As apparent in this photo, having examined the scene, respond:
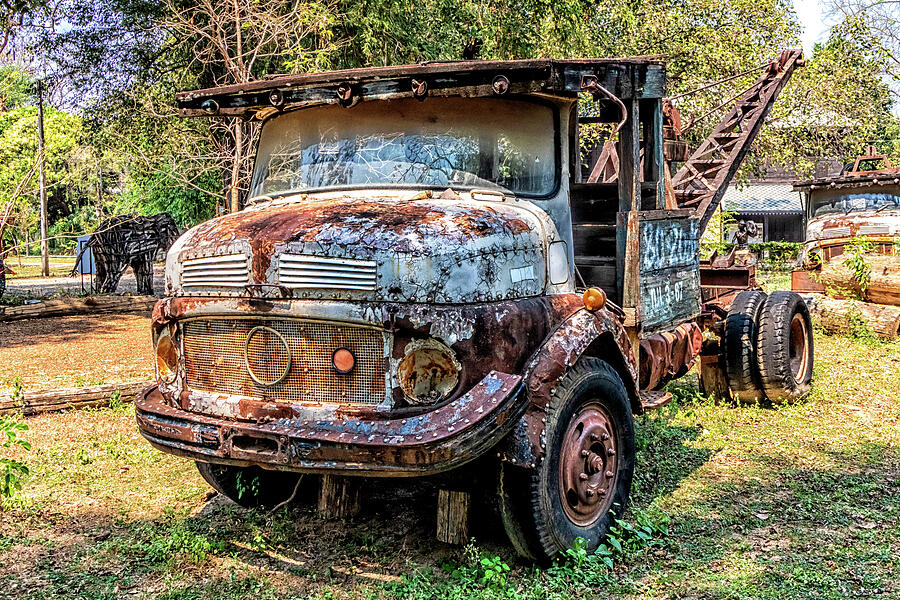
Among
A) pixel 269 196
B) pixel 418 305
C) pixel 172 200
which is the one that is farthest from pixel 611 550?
pixel 172 200

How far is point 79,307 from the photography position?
17.2 meters

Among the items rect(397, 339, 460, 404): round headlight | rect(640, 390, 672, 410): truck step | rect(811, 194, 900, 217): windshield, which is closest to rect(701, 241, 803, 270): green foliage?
rect(811, 194, 900, 217): windshield

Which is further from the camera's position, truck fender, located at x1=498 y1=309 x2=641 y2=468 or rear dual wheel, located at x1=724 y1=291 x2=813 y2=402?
rear dual wheel, located at x1=724 y1=291 x2=813 y2=402

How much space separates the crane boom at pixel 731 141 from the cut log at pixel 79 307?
1287 centimetres

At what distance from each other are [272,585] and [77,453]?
120 inches

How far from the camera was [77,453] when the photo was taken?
6.61 meters

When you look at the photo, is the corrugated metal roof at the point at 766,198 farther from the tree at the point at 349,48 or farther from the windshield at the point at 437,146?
the windshield at the point at 437,146

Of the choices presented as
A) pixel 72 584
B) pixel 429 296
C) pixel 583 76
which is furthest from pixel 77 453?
pixel 583 76

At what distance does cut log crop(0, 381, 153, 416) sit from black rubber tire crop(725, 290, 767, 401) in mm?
5315

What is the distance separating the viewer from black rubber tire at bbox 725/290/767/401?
25.0 ft

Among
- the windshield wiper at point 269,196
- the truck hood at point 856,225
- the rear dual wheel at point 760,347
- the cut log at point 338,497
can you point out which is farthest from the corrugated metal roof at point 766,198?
the cut log at point 338,497

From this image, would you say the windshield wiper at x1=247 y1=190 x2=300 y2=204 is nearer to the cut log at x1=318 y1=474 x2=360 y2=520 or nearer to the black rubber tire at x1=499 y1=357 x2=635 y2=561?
the cut log at x1=318 y1=474 x2=360 y2=520

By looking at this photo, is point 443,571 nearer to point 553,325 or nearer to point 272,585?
point 272,585

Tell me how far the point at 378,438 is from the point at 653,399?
241 cm
